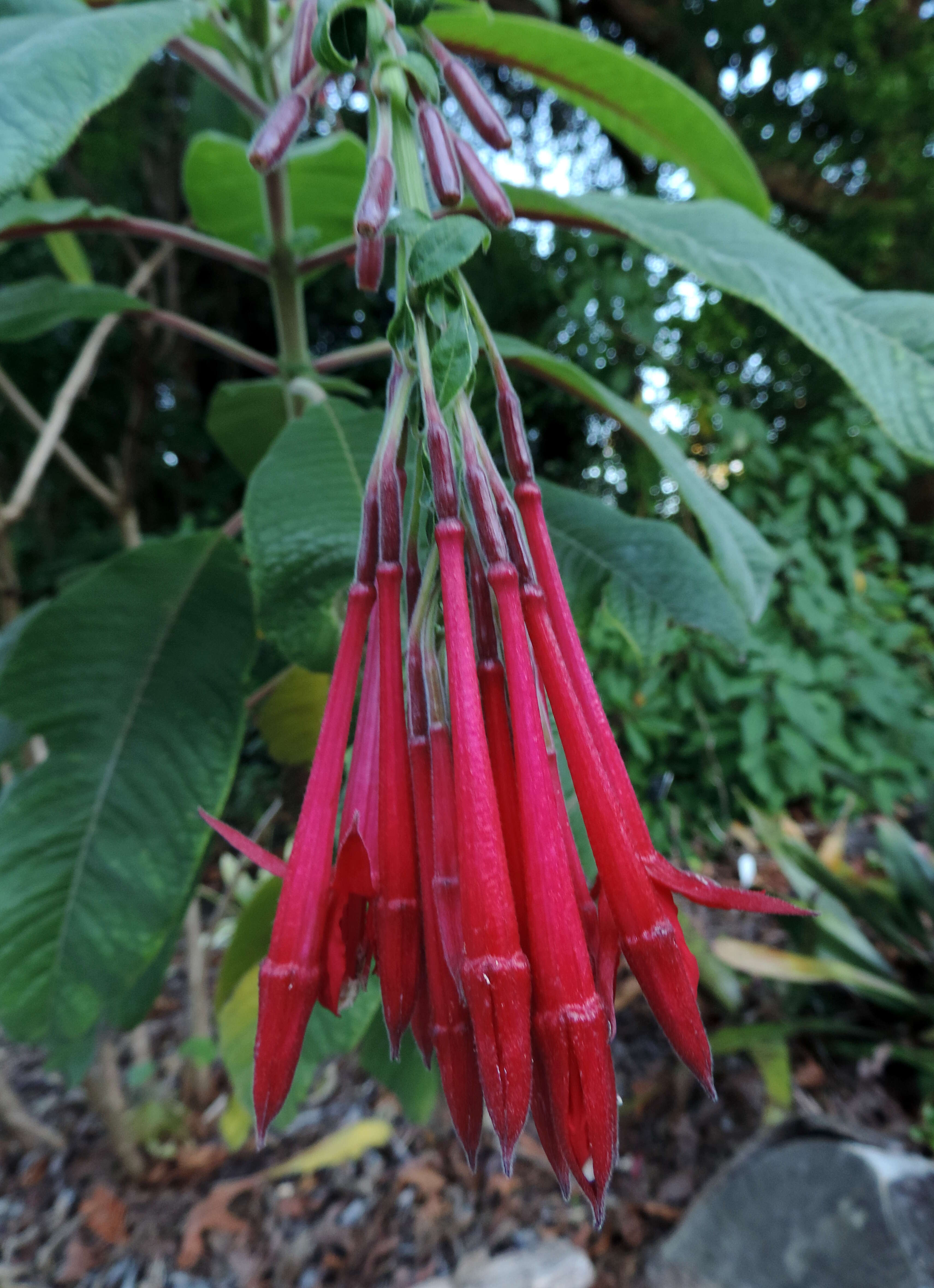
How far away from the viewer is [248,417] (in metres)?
0.74

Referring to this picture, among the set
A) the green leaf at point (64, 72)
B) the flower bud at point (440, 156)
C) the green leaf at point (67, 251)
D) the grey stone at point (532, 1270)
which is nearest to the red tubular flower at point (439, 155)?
the flower bud at point (440, 156)

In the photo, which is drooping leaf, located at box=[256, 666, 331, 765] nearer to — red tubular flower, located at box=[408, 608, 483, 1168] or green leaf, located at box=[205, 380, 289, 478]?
green leaf, located at box=[205, 380, 289, 478]

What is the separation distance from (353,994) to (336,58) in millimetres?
343

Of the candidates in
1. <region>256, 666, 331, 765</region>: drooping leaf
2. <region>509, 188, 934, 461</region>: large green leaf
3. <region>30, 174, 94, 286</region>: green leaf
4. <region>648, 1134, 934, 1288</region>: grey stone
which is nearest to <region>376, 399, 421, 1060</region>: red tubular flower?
<region>509, 188, 934, 461</region>: large green leaf

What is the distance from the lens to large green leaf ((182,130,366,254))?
0.66 meters

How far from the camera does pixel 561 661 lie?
11.1 inches

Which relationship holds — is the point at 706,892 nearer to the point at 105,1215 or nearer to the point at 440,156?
the point at 440,156

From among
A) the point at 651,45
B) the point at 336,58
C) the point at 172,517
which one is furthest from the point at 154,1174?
the point at 651,45

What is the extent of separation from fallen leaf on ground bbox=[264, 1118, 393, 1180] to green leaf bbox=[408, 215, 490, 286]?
3.62ft

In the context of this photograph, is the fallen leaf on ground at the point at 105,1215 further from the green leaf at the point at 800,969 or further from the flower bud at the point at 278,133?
the flower bud at the point at 278,133

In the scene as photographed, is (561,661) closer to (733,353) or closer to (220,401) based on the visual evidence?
(220,401)

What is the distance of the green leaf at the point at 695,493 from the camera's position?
20.3 inches

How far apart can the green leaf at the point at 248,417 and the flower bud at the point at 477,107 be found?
0.37m

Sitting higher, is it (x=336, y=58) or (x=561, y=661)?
(x=336, y=58)
